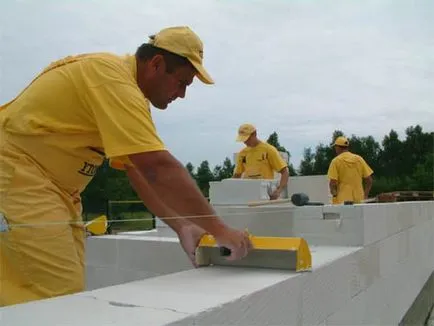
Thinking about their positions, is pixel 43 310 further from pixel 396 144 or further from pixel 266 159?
pixel 396 144

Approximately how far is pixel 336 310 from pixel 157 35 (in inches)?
67.7

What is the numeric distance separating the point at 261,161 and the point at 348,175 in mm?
1810

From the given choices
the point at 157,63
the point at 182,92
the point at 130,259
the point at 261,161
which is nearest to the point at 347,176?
the point at 261,161

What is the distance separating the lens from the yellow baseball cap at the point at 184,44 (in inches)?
86.7

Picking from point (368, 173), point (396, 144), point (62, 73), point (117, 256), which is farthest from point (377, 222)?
point (396, 144)

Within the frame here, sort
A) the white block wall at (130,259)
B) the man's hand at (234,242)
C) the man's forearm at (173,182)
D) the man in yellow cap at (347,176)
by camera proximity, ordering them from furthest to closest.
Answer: the man in yellow cap at (347,176), the white block wall at (130,259), the man's hand at (234,242), the man's forearm at (173,182)

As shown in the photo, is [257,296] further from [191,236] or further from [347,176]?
[347,176]

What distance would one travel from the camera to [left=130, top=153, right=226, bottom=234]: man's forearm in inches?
75.5

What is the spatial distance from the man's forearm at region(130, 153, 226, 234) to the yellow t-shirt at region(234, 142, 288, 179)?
5628mm

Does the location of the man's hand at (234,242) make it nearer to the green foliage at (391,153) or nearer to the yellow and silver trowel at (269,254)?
the yellow and silver trowel at (269,254)

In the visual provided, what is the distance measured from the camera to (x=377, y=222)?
3.75 m

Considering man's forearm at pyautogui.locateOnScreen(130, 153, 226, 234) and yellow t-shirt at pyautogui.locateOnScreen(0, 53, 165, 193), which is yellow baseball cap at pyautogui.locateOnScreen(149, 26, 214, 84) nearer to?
yellow t-shirt at pyautogui.locateOnScreen(0, 53, 165, 193)

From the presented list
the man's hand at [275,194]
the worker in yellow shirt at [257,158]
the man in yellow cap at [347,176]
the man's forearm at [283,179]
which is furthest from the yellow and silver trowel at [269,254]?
the man in yellow cap at [347,176]

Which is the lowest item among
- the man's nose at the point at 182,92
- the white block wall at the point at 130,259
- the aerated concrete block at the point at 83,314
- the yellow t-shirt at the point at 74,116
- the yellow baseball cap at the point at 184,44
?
the white block wall at the point at 130,259
